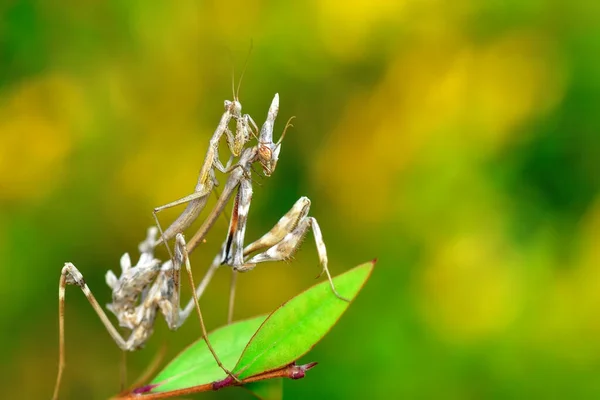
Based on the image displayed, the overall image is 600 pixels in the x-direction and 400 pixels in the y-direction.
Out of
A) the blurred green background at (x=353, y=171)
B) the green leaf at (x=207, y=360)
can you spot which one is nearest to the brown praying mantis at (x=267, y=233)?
the green leaf at (x=207, y=360)

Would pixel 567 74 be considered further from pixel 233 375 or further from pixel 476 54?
pixel 233 375

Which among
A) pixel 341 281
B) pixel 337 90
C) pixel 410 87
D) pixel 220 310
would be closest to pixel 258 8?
pixel 337 90

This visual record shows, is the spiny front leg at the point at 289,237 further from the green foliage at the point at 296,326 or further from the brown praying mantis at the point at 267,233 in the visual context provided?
the green foliage at the point at 296,326

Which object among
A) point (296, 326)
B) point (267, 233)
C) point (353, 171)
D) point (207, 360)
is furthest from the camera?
point (353, 171)

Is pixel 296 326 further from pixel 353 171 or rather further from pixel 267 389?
pixel 353 171

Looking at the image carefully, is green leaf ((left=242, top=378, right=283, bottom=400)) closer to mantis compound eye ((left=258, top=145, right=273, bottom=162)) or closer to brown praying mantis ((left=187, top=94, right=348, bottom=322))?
brown praying mantis ((left=187, top=94, right=348, bottom=322))

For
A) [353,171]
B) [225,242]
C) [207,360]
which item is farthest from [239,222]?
[353,171]

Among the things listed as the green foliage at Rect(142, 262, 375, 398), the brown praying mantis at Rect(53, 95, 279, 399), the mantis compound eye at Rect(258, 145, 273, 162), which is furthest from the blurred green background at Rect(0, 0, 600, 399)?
the green foliage at Rect(142, 262, 375, 398)
